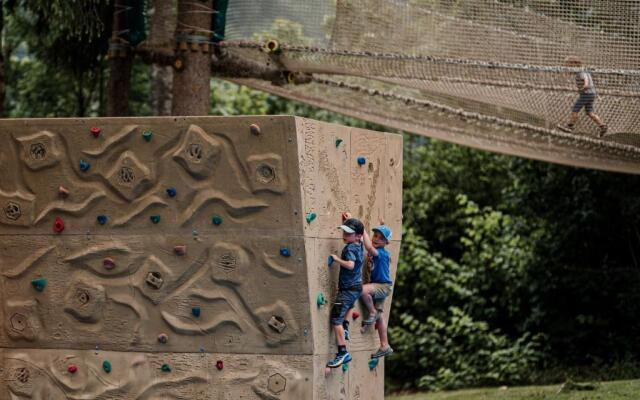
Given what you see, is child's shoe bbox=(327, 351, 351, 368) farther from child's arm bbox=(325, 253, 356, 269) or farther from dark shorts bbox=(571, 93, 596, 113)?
dark shorts bbox=(571, 93, 596, 113)

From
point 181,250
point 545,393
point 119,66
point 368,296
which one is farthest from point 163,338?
point 545,393

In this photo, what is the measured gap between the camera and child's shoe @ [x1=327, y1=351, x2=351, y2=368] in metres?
8.42

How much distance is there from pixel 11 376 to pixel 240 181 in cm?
240

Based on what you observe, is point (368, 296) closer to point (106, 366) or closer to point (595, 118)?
point (106, 366)

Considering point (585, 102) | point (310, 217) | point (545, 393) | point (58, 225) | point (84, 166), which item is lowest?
point (545, 393)

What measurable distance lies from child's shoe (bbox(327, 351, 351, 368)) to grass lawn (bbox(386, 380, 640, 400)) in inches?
159

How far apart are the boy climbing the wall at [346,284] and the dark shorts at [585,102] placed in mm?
2394

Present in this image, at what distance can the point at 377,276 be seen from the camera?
8.89 meters

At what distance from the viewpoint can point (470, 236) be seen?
15938mm

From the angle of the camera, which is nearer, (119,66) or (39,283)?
(39,283)

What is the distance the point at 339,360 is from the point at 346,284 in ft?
1.77

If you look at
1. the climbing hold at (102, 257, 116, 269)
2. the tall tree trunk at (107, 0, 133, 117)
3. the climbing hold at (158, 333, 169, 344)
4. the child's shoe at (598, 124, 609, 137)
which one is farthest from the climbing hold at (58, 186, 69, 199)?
the child's shoe at (598, 124, 609, 137)

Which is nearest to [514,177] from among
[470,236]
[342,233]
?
[470,236]

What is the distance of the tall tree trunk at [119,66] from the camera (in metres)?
11.2
